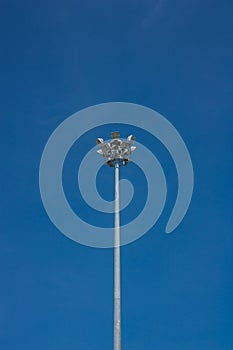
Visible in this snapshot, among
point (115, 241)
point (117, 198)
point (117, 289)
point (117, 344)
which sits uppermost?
point (117, 198)

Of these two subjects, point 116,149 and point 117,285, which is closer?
point 117,285

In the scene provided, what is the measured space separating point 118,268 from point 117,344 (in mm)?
3025

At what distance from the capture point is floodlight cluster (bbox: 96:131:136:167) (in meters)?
21.6

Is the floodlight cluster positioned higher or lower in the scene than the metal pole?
higher

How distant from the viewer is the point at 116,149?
70.9 feet

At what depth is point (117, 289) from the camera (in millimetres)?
18250

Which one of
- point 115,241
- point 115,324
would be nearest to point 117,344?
point 115,324

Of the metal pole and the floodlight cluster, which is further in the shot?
the floodlight cluster

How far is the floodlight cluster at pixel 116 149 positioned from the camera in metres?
21.6

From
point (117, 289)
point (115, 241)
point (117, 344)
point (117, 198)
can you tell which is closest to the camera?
point (117, 344)

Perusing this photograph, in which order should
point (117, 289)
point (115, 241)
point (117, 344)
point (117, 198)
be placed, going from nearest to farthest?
point (117, 344) < point (117, 289) < point (115, 241) < point (117, 198)

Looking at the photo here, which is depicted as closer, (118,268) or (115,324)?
(115,324)

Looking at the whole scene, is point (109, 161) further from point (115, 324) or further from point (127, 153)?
point (115, 324)

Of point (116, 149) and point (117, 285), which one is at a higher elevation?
point (116, 149)
